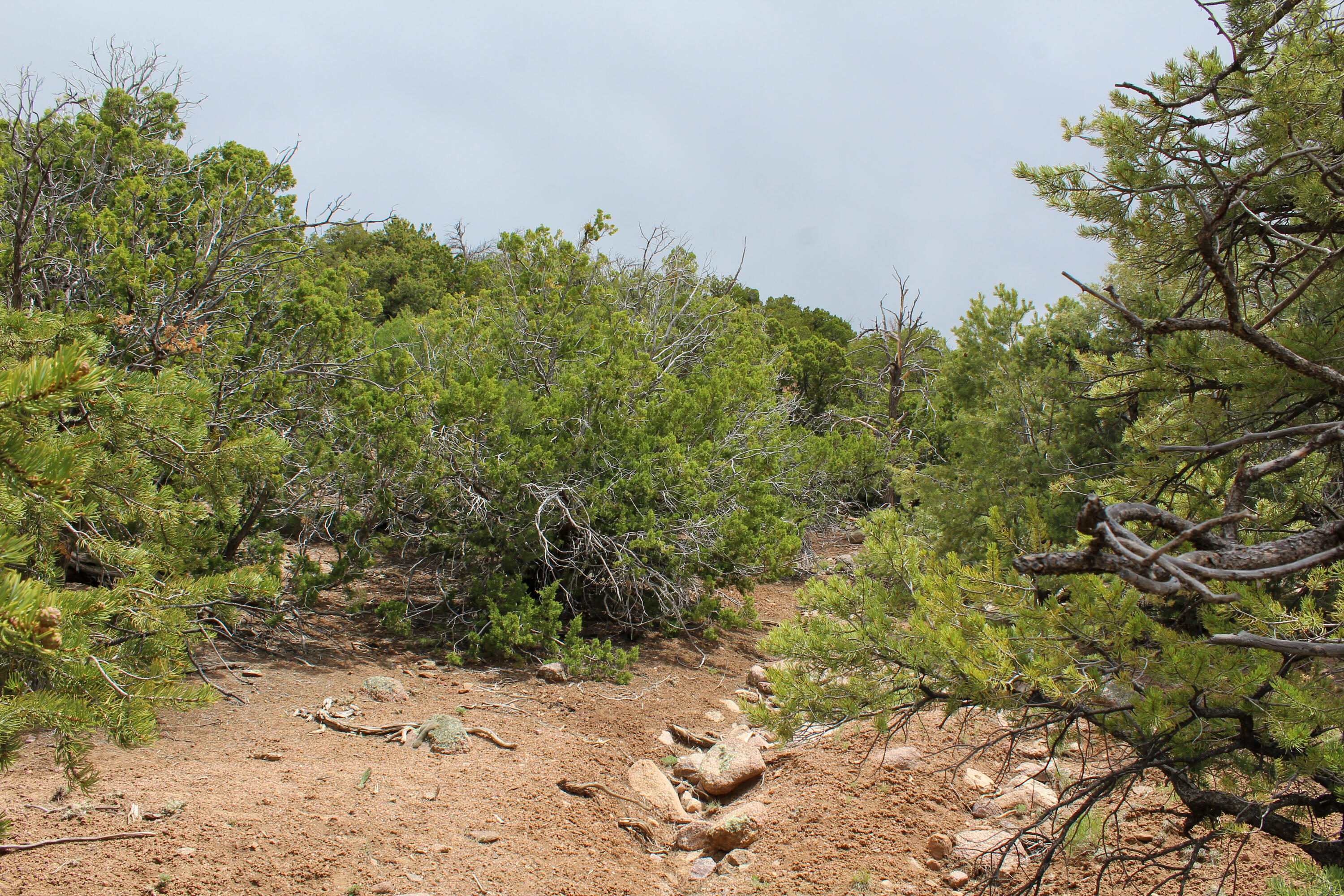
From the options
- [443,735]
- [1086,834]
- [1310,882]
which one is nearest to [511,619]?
[443,735]

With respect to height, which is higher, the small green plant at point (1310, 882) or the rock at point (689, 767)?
the small green plant at point (1310, 882)

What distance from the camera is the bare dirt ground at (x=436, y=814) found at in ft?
10.4

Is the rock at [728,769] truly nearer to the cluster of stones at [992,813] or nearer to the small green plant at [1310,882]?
the cluster of stones at [992,813]

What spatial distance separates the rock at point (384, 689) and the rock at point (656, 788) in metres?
1.92

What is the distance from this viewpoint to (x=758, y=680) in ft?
22.6

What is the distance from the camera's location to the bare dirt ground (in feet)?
10.4

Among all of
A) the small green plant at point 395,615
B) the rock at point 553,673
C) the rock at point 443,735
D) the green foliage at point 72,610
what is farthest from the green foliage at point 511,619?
the green foliage at point 72,610

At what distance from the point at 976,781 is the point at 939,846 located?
Answer: 0.82 metres

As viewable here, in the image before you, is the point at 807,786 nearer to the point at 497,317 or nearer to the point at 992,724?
the point at 992,724

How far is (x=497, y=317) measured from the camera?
844 cm

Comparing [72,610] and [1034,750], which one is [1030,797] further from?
[72,610]

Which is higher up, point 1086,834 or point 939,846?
point 1086,834

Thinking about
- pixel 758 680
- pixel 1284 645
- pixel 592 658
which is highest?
pixel 1284 645

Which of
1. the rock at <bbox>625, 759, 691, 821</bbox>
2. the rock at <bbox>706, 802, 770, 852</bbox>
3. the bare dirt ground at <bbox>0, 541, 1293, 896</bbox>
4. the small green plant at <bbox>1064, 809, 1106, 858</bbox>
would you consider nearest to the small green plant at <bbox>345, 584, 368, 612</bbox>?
the bare dirt ground at <bbox>0, 541, 1293, 896</bbox>
